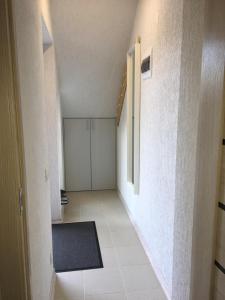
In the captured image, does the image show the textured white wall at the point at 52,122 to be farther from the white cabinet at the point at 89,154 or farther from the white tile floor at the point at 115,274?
the white cabinet at the point at 89,154

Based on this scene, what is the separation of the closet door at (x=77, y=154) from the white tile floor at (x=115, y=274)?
1.17m

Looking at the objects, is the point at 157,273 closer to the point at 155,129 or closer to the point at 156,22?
the point at 155,129

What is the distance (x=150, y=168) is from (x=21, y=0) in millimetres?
1697

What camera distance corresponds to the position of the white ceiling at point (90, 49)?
281 cm

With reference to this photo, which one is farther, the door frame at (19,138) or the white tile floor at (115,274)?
the white tile floor at (115,274)

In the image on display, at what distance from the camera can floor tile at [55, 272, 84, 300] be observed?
206 cm

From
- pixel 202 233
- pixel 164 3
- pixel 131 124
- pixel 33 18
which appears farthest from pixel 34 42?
pixel 131 124

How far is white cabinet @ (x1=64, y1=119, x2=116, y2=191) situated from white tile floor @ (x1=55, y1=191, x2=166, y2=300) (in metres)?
1.20

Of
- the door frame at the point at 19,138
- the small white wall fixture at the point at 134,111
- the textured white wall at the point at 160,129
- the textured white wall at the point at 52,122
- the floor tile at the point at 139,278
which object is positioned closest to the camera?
the door frame at the point at 19,138

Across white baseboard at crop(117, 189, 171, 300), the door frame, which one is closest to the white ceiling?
white baseboard at crop(117, 189, 171, 300)

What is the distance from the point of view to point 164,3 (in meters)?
1.95

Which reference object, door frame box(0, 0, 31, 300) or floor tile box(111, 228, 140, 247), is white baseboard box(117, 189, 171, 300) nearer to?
floor tile box(111, 228, 140, 247)

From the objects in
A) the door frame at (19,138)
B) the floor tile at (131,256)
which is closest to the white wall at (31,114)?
the door frame at (19,138)

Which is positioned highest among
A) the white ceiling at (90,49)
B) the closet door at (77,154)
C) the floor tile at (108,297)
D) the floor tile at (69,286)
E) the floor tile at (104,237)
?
the white ceiling at (90,49)
